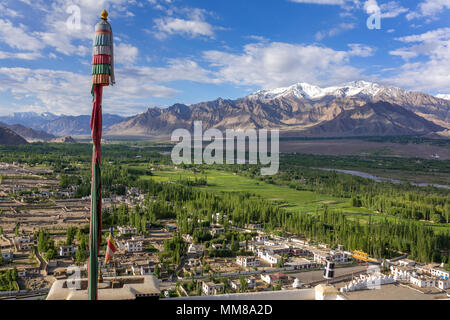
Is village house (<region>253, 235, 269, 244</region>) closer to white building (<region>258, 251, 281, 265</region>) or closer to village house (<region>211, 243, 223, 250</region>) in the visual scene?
white building (<region>258, 251, 281, 265</region>)

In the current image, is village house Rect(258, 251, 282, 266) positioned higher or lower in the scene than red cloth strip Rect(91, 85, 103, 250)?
lower

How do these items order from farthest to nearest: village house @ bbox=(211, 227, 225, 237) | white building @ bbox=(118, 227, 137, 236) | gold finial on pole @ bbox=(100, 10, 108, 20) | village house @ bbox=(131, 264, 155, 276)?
1. village house @ bbox=(211, 227, 225, 237)
2. white building @ bbox=(118, 227, 137, 236)
3. village house @ bbox=(131, 264, 155, 276)
4. gold finial on pole @ bbox=(100, 10, 108, 20)

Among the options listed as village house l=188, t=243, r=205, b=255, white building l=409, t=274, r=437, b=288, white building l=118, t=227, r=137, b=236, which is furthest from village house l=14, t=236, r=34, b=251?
white building l=409, t=274, r=437, b=288

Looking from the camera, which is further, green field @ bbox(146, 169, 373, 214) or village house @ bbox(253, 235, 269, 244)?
green field @ bbox(146, 169, 373, 214)

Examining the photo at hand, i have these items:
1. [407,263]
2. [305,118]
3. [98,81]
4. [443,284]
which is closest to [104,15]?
[98,81]

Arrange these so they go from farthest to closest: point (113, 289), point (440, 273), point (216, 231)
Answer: point (216, 231) → point (440, 273) → point (113, 289)

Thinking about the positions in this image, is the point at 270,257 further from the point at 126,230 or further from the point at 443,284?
the point at 126,230

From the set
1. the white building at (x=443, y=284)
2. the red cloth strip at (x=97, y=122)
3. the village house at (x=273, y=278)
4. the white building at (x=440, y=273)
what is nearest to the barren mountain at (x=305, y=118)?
the white building at (x=440, y=273)

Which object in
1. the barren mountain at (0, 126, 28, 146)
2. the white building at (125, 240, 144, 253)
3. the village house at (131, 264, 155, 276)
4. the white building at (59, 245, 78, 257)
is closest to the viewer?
the village house at (131, 264, 155, 276)

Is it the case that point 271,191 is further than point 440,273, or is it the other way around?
point 271,191

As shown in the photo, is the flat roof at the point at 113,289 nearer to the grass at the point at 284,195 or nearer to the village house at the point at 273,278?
the village house at the point at 273,278
